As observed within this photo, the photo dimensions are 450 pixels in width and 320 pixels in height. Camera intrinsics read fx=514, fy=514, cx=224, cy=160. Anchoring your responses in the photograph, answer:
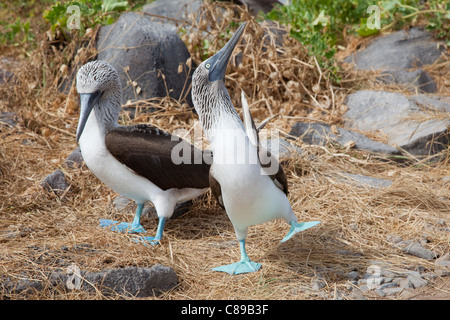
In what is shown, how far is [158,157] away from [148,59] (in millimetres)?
2158

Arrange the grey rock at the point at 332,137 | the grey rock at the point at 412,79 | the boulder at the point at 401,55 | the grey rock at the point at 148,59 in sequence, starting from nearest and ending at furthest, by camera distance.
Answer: the grey rock at the point at 332,137, the grey rock at the point at 148,59, the grey rock at the point at 412,79, the boulder at the point at 401,55

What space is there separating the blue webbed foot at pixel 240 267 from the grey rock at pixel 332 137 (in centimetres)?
204

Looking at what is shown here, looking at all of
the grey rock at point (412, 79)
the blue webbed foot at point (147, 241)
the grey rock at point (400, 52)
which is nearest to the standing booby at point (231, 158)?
the blue webbed foot at point (147, 241)

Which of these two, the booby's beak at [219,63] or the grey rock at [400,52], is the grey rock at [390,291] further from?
the grey rock at [400,52]

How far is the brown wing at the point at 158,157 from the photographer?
369 centimetres

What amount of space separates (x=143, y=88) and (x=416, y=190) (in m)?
3.04

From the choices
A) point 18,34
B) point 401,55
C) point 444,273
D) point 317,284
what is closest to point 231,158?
point 317,284

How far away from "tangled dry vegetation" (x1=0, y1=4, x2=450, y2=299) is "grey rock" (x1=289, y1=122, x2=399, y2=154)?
11 cm

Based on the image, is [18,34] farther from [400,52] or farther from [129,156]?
[400,52]

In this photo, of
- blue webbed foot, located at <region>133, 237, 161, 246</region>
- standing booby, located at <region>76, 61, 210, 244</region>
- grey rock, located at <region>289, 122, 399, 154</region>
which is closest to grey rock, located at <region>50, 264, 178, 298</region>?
blue webbed foot, located at <region>133, 237, 161, 246</region>

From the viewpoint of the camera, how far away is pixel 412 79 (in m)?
6.43

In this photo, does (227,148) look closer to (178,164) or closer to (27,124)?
(178,164)

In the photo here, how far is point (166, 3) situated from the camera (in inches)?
313

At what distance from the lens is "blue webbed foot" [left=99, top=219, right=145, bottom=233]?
12.6 ft
